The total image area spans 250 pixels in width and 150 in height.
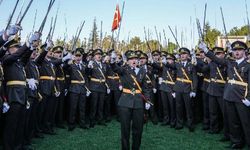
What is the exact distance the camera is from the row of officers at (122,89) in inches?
241

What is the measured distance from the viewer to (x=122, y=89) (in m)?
6.68

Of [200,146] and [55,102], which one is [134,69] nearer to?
[200,146]

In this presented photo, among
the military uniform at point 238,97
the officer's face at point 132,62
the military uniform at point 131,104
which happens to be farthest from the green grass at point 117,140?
the officer's face at point 132,62

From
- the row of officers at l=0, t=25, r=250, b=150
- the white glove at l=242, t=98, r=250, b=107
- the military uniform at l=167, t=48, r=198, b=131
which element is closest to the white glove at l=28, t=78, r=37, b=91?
the row of officers at l=0, t=25, r=250, b=150

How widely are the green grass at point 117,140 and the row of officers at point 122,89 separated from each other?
1.04ft

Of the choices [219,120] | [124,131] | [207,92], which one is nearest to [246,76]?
[207,92]

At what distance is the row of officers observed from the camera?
20.1 feet

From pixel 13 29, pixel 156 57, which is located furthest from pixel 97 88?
pixel 13 29

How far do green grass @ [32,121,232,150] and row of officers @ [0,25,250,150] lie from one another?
1.04ft

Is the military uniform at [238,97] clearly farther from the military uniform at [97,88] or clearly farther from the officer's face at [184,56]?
the military uniform at [97,88]

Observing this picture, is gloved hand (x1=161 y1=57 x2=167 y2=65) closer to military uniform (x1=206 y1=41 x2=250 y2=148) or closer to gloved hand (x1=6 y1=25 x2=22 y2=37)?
military uniform (x1=206 y1=41 x2=250 y2=148)

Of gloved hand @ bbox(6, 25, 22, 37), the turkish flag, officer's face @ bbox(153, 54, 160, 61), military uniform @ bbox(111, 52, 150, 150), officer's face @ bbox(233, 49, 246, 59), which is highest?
the turkish flag

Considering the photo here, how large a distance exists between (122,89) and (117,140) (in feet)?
6.13

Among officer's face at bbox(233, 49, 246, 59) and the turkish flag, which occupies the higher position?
the turkish flag
